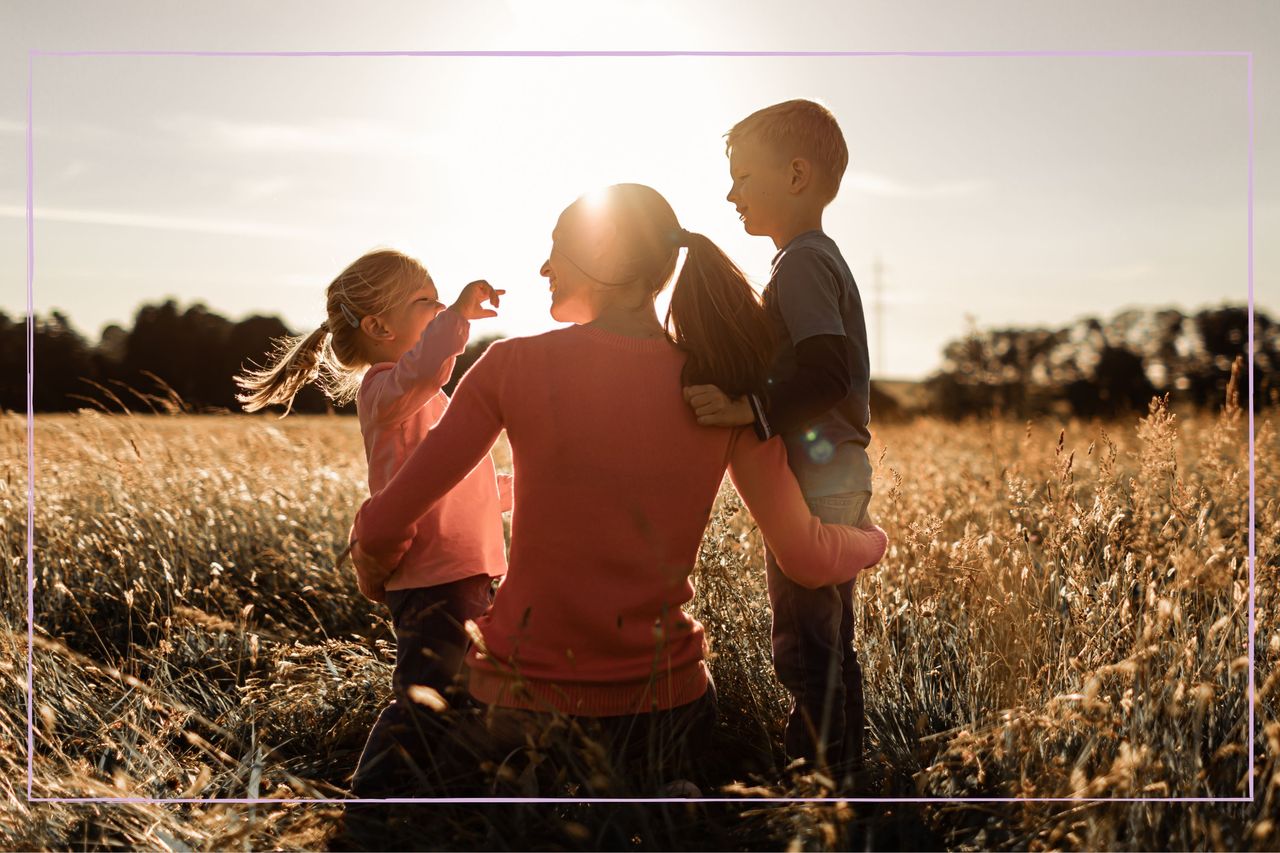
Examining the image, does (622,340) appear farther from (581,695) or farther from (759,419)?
(581,695)

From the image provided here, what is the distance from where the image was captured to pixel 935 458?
7.32 m

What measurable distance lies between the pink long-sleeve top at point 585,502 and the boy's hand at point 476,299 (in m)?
0.36

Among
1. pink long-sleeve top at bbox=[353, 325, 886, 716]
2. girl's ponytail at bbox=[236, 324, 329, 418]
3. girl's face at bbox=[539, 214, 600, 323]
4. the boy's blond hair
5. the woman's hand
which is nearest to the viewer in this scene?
pink long-sleeve top at bbox=[353, 325, 886, 716]

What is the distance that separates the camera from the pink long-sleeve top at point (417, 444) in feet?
7.88

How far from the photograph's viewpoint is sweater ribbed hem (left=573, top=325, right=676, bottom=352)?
2.06 metres

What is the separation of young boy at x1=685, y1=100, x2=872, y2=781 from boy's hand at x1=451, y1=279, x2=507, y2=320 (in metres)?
0.68

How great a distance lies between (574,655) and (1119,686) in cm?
149

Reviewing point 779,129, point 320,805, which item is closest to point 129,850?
point 320,805

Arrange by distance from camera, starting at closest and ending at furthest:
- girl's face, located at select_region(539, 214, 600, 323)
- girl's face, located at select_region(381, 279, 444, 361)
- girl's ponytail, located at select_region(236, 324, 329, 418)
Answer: girl's face, located at select_region(539, 214, 600, 323) < girl's face, located at select_region(381, 279, 444, 361) < girl's ponytail, located at select_region(236, 324, 329, 418)

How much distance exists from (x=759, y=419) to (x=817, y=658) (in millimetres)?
709

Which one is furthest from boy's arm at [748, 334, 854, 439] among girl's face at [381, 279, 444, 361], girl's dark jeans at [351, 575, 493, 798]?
girl's face at [381, 279, 444, 361]

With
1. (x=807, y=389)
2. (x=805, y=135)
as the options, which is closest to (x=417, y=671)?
(x=807, y=389)

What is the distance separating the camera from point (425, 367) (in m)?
2.38

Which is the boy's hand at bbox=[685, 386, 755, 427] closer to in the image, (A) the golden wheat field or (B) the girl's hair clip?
(A) the golden wheat field
